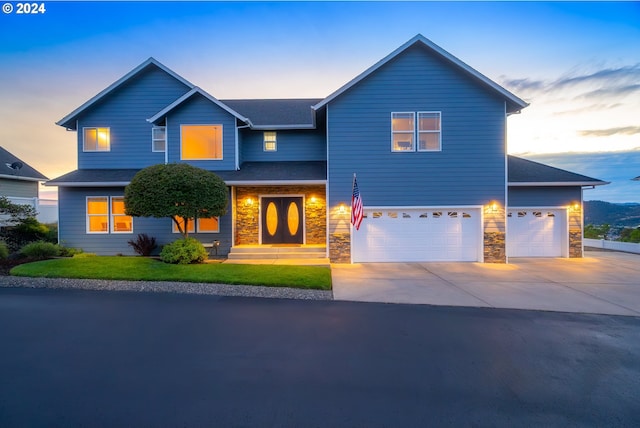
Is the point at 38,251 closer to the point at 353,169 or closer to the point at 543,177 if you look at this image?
the point at 353,169

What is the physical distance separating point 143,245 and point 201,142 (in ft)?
16.7

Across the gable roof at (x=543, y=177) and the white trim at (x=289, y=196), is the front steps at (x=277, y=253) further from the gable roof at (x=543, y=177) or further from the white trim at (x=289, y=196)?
the gable roof at (x=543, y=177)

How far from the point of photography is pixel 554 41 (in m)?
15.5

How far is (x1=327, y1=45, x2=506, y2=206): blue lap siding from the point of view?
1162cm

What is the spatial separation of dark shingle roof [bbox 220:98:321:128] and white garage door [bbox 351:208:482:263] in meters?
5.45

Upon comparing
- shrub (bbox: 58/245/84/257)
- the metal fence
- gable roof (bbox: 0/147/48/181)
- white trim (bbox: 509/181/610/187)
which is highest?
gable roof (bbox: 0/147/48/181)

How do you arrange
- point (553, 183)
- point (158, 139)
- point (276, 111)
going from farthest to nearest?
point (276, 111) → point (158, 139) → point (553, 183)

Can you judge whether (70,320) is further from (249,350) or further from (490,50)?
(490,50)

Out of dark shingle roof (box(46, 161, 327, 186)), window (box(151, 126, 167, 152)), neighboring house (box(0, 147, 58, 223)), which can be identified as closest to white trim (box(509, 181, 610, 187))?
dark shingle roof (box(46, 161, 327, 186))

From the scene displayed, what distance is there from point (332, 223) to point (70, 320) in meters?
8.20

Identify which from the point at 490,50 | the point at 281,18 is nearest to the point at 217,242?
the point at 281,18

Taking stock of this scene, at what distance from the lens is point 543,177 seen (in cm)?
1243

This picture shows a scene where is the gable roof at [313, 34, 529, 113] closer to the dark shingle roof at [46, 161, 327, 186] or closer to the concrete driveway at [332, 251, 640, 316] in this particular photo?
the dark shingle roof at [46, 161, 327, 186]

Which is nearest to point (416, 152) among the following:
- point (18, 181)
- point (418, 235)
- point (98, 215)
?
point (418, 235)
